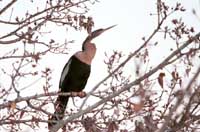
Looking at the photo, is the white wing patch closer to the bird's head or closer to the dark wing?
the dark wing

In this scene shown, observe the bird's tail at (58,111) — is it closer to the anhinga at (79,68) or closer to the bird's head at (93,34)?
the anhinga at (79,68)

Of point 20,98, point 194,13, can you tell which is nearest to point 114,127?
point 20,98

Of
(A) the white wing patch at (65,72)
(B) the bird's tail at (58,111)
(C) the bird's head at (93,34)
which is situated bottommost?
(B) the bird's tail at (58,111)

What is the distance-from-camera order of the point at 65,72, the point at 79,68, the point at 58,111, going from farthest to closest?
the point at 65,72
the point at 79,68
the point at 58,111

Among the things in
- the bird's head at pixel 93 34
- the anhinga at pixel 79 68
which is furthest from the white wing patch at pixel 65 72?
the bird's head at pixel 93 34

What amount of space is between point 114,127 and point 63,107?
6.85 feet

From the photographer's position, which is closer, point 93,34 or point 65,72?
point 93,34

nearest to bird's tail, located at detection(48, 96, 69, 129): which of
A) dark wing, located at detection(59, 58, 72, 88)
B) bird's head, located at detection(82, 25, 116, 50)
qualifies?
dark wing, located at detection(59, 58, 72, 88)

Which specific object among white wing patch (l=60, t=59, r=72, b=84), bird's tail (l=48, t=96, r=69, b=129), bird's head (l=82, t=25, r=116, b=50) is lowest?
bird's tail (l=48, t=96, r=69, b=129)

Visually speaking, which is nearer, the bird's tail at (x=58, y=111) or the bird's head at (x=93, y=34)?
the bird's tail at (x=58, y=111)

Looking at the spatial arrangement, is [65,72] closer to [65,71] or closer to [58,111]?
[65,71]

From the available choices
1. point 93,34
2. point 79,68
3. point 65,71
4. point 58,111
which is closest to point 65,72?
point 65,71

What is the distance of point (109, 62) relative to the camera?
4371mm

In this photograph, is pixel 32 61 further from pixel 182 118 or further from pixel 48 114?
pixel 182 118
